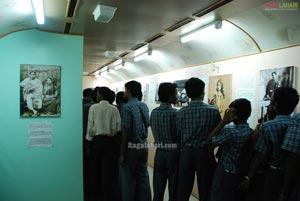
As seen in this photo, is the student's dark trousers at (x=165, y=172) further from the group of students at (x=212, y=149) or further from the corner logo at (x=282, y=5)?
the corner logo at (x=282, y=5)

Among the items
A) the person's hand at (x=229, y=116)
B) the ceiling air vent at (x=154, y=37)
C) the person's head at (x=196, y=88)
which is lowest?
the person's hand at (x=229, y=116)

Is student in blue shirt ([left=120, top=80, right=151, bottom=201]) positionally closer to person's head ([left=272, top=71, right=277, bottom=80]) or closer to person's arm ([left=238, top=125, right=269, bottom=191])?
person's arm ([left=238, top=125, right=269, bottom=191])

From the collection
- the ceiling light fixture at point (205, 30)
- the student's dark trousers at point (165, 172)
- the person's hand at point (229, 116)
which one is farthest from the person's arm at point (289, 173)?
the ceiling light fixture at point (205, 30)

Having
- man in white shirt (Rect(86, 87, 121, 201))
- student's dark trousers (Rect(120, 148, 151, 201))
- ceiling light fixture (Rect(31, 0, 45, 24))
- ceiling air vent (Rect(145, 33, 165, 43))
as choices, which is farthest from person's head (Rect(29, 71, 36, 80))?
ceiling air vent (Rect(145, 33, 165, 43))

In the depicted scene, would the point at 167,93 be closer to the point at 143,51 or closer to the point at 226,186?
the point at 226,186

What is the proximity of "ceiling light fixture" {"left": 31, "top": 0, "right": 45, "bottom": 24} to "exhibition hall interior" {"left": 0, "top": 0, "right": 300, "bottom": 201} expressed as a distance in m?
0.02

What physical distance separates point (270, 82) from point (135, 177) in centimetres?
204

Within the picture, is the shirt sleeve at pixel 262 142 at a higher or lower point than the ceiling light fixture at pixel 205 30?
lower

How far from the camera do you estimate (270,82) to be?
10.7 feet

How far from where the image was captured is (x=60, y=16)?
312 centimetres

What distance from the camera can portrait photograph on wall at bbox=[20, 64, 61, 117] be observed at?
3502 millimetres

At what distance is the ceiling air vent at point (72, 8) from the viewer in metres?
2.67

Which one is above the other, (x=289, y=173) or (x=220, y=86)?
(x=220, y=86)

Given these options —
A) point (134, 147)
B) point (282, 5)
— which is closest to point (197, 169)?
point (134, 147)
